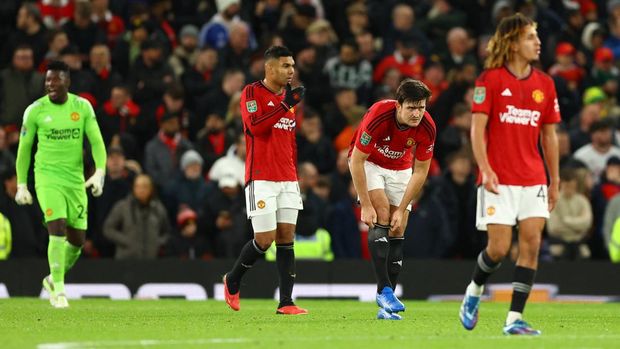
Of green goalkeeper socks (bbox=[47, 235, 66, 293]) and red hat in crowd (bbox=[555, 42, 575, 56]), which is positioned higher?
red hat in crowd (bbox=[555, 42, 575, 56])

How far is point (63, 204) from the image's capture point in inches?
599

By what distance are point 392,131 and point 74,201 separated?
422cm

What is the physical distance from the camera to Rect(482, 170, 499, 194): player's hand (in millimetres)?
10516

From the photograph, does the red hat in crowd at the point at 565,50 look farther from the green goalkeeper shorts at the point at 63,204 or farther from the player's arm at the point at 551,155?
the player's arm at the point at 551,155

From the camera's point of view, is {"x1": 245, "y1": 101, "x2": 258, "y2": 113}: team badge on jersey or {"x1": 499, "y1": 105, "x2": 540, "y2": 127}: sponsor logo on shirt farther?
{"x1": 245, "y1": 101, "x2": 258, "y2": 113}: team badge on jersey

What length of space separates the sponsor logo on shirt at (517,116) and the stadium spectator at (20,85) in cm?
1176

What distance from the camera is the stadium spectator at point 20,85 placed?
2097cm

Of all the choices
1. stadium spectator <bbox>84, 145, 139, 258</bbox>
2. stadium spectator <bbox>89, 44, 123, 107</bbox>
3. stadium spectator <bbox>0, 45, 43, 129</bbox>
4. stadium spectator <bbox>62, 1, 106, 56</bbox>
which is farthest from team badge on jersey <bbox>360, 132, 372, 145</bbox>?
stadium spectator <bbox>62, 1, 106, 56</bbox>

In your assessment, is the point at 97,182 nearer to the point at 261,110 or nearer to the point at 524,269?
the point at 261,110

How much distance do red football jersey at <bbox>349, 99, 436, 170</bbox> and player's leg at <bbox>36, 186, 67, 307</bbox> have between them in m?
3.64

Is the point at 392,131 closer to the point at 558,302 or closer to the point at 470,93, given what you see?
the point at 558,302

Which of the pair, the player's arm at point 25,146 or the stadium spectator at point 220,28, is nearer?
the player's arm at point 25,146

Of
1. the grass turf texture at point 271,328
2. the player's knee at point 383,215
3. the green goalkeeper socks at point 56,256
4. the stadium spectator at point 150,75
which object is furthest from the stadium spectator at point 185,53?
the player's knee at point 383,215

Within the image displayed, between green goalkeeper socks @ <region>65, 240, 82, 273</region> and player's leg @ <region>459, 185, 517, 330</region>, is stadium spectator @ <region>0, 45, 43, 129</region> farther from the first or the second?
player's leg @ <region>459, 185, 517, 330</region>
